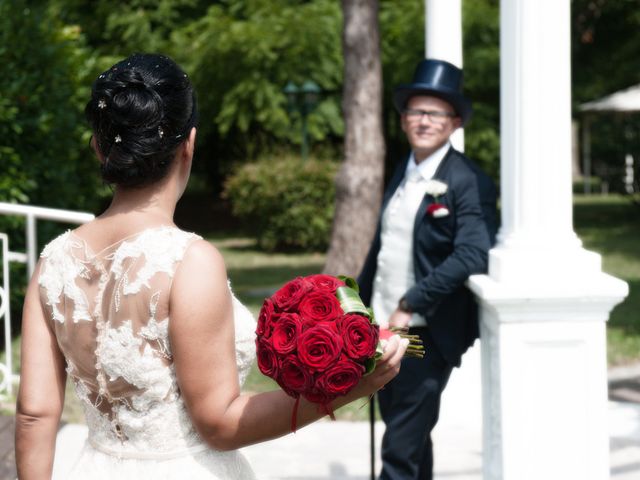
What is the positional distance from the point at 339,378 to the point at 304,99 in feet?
60.5

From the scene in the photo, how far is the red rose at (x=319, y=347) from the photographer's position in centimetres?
196

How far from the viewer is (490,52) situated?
20766 mm

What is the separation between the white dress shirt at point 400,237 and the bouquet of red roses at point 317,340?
7.47ft

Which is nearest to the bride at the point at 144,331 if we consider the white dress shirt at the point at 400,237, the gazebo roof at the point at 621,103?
the white dress shirt at the point at 400,237

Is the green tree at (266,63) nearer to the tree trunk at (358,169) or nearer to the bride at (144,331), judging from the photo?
the tree trunk at (358,169)

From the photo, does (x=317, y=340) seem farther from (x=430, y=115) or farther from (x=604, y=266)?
(x=604, y=266)

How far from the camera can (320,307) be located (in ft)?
6.82

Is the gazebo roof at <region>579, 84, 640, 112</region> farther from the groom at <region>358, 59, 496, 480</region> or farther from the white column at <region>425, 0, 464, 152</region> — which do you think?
the groom at <region>358, 59, 496, 480</region>

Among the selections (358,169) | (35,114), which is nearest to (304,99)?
(358,169)

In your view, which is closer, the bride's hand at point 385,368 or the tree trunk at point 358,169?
the bride's hand at point 385,368

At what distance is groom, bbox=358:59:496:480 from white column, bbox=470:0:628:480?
145mm

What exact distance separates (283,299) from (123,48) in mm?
22535

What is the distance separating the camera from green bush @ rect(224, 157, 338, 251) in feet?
62.6

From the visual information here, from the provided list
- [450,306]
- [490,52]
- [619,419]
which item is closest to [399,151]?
[490,52]
